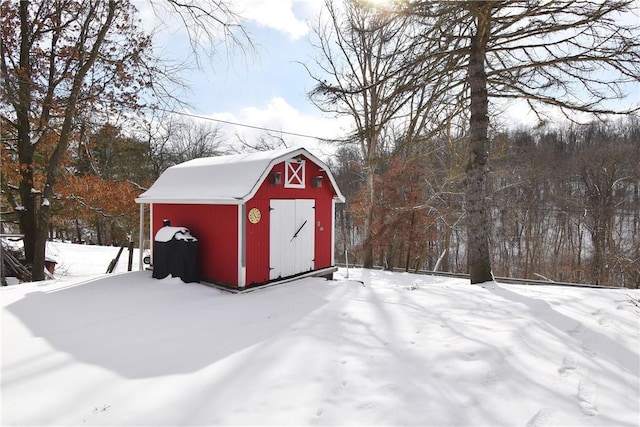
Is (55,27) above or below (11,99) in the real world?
above

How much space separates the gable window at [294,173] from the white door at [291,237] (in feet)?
1.09

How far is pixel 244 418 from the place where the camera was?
2.32 meters

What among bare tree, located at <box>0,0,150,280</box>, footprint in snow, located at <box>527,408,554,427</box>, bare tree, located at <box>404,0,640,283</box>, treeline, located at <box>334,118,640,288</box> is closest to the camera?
footprint in snow, located at <box>527,408,554,427</box>

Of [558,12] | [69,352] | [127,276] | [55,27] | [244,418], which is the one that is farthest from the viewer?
[55,27]

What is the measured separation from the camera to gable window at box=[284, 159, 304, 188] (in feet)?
22.3

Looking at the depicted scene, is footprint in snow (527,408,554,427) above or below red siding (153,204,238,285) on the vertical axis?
below

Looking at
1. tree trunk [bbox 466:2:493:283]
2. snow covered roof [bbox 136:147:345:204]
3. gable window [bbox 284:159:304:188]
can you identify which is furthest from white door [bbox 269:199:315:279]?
tree trunk [bbox 466:2:493:283]

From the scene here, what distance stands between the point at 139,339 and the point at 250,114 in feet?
43.8

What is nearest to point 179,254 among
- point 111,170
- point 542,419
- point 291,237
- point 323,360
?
point 291,237

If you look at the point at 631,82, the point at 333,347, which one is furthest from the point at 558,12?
the point at 333,347

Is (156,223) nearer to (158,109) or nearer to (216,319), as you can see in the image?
(158,109)

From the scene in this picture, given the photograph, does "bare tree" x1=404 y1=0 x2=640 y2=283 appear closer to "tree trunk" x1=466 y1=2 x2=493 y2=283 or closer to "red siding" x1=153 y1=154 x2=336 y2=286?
"tree trunk" x1=466 y1=2 x2=493 y2=283

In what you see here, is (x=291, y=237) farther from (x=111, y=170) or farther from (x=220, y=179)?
(x=111, y=170)

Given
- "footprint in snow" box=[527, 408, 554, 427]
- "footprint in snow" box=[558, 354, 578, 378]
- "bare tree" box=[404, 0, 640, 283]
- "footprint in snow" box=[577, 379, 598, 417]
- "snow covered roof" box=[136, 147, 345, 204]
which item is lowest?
"footprint in snow" box=[527, 408, 554, 427]
